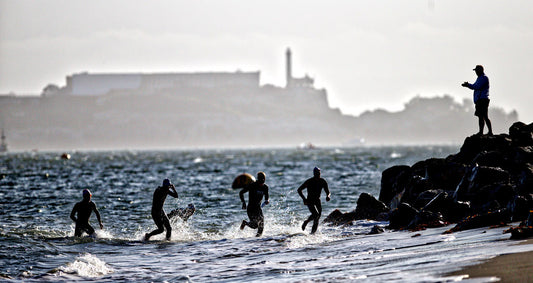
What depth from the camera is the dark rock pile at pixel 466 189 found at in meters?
20.4

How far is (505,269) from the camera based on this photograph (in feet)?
41.9

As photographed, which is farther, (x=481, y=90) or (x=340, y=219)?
(x=340, y=219)

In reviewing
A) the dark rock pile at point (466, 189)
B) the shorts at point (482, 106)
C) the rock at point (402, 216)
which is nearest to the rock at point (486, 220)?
the dark rock pile at point (466, 189)

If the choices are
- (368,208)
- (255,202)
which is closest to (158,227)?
(255,202)

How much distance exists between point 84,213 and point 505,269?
1397 centimetres

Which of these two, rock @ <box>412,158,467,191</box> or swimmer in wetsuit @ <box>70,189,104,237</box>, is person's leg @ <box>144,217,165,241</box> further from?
rock @ <box>412,158,467,191</box>

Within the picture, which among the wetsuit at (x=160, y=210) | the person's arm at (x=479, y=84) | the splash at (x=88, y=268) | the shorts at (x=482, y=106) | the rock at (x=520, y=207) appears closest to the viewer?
the splash at (x=88, y=268)

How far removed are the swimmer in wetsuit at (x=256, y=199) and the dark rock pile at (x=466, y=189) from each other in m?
3.58

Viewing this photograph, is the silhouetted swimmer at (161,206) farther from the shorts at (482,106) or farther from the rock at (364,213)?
the shorts at (482,106)

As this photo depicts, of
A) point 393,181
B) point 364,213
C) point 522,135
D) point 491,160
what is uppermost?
point 522,135

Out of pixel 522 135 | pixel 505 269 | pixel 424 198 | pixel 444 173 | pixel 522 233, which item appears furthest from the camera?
pixel 444 173

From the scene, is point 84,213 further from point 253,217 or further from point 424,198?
point 424,198

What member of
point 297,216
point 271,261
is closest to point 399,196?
point 297,216

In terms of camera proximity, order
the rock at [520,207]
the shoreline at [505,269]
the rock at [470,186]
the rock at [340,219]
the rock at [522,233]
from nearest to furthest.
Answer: the shoreline at [505,269] → the rock at [522,233] → the rock at [520,207] → the rock at [470,186] → the rock at [340,219]
